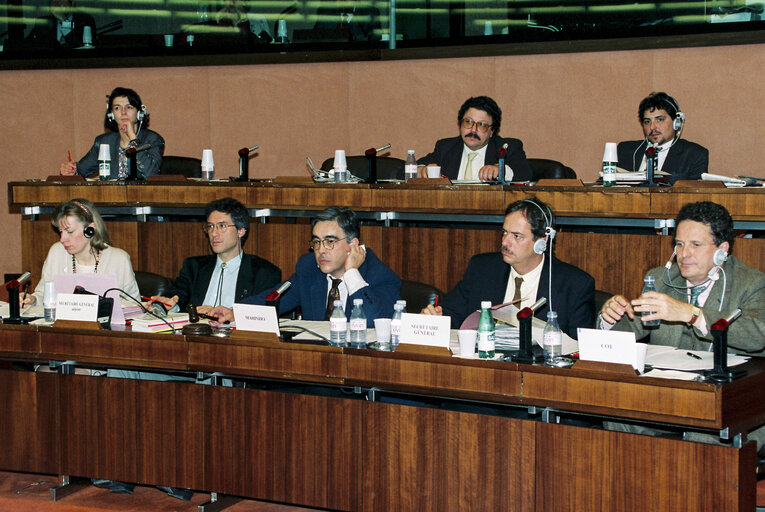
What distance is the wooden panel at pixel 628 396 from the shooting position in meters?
2.50

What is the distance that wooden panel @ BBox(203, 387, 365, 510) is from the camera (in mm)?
3066

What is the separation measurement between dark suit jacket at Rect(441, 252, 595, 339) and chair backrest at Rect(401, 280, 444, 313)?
0.06 meters

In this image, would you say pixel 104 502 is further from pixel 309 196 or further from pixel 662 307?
pixel 662 307

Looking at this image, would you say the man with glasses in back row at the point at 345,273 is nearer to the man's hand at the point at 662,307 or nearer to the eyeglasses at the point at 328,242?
the eyeglasses at the point at 328,242

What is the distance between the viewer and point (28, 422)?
354cm

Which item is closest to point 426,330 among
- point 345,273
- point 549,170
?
point 345,273

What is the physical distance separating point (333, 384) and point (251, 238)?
193 cm

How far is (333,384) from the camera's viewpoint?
310cm

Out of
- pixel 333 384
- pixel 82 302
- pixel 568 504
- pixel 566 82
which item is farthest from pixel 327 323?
pixel 566 82

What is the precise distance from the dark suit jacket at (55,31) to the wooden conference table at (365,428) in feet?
13.7

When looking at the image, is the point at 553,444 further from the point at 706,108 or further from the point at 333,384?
the point at 706,108

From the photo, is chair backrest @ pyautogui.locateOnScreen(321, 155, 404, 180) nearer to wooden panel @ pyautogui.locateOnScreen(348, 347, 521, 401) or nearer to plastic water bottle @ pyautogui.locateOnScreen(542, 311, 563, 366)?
wooden panel @ pyautogui.locateOnScreen(348, 347, 521, 401)

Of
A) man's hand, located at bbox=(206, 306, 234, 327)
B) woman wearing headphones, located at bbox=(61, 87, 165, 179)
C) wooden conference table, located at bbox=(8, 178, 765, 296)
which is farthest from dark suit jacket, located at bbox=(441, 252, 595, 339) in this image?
woman wearing headphones, located at bbox=(61, 87, 165, 179)

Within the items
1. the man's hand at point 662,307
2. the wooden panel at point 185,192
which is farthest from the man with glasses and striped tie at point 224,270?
the man's hand at point 662,307
